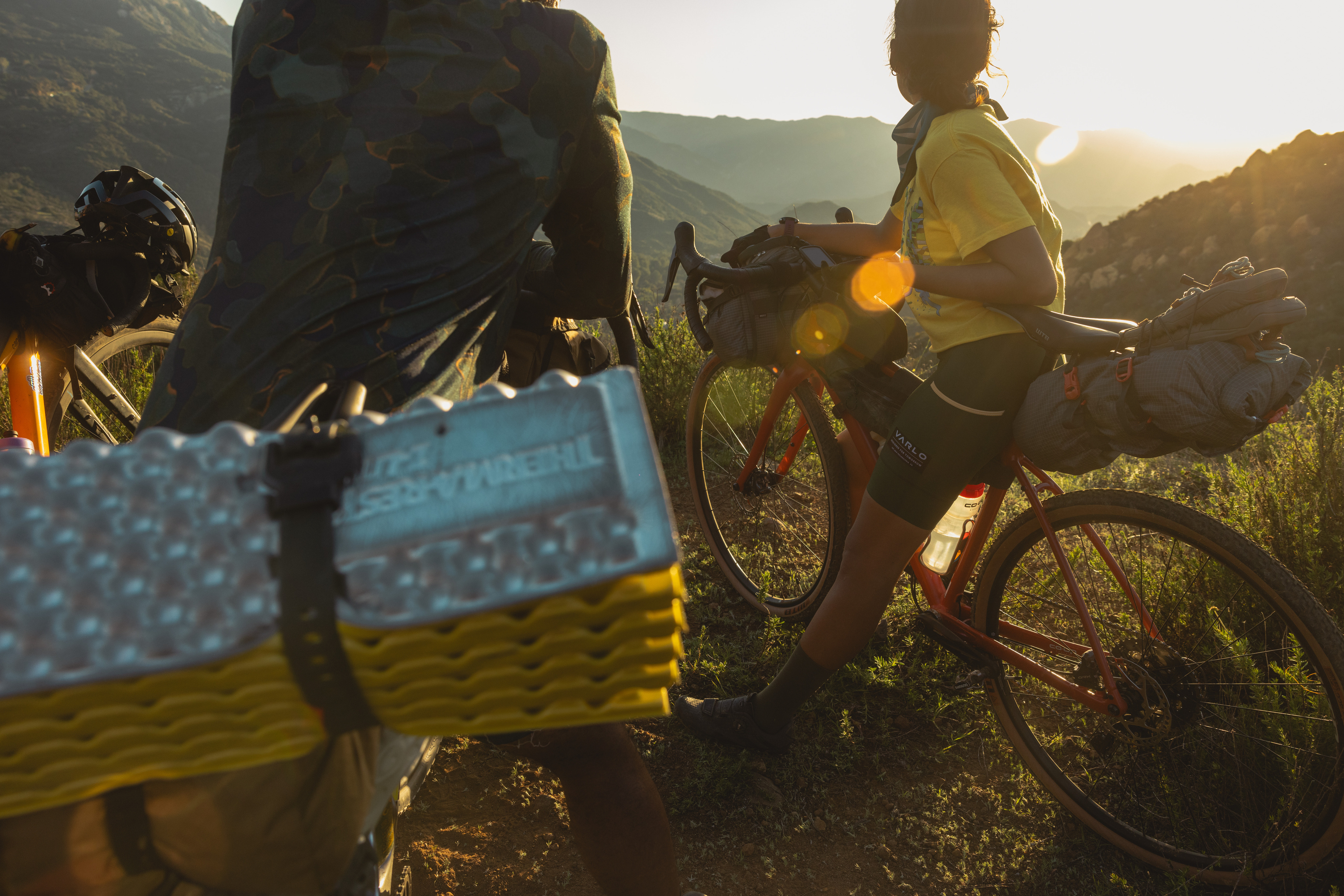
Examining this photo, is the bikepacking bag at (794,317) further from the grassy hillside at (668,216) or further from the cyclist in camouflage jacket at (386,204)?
the grassy hillside at (668,216)

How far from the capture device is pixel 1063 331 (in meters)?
1.73

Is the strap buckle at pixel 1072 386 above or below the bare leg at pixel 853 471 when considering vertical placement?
above

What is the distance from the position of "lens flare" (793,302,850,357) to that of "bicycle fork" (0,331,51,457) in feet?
8.72

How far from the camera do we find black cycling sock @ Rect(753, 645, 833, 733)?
2209 mm

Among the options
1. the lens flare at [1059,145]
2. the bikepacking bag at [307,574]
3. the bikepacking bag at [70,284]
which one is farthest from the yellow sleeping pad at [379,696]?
the lens flare at [1059,145]

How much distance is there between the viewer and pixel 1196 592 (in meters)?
2.20

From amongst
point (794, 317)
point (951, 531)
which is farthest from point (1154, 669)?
point (794, 317)

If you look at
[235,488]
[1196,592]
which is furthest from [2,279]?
[1196,592]

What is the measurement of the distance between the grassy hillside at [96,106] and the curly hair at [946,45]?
53079 mm

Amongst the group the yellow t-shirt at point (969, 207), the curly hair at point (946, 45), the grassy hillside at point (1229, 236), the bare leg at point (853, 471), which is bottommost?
the bare leg at point (853, 471)

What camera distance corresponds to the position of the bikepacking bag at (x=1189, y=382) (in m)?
1.44

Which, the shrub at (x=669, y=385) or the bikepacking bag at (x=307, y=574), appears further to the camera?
the shrub at (x=669, y=385)

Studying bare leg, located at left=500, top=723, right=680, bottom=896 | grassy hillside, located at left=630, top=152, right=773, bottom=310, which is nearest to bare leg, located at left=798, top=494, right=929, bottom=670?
bare leg, located at left=500, top=723, right=680, bottom=896

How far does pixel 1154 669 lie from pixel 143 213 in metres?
3.61
